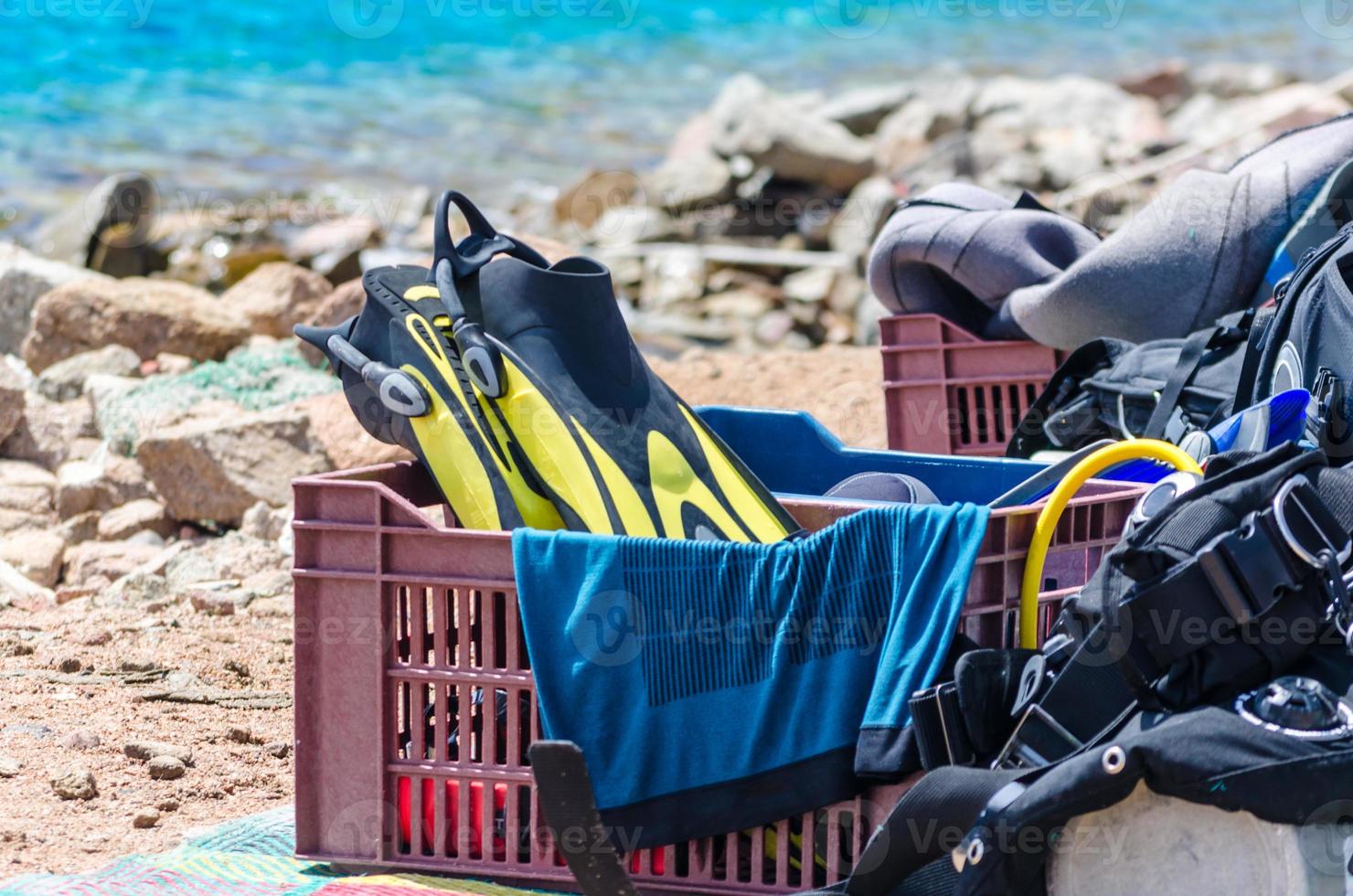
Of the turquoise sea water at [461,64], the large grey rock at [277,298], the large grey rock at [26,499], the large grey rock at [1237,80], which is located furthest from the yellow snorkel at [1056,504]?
the large grey rock at [1237,80]

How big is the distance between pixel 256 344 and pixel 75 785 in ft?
14.4

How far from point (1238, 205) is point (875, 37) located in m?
26.8

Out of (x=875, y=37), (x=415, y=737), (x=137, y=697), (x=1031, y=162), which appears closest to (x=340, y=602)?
(x=415, y=737)

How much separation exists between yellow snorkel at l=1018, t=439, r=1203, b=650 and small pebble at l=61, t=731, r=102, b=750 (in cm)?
173

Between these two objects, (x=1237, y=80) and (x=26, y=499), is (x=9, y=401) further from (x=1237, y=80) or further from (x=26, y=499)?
(x=1237, y=80)

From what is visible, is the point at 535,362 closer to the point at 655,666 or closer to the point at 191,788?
the point at 655,666

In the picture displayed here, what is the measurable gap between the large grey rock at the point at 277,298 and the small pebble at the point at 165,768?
14.5ft

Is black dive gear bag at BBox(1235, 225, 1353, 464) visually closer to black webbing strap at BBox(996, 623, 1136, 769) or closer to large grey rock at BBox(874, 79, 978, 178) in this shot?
black webbing strap at BBox(996, 623, 1136, 769)

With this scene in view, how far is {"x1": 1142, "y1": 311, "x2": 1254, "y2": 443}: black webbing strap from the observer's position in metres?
3.12

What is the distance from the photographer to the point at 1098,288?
11.8ft

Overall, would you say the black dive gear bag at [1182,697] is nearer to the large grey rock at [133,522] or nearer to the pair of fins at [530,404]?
the pair of fins at [530,404]

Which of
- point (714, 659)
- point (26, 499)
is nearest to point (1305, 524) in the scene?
point (714, 659)

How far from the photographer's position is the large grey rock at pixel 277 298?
720 cm

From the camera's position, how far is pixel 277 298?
7316 mm
